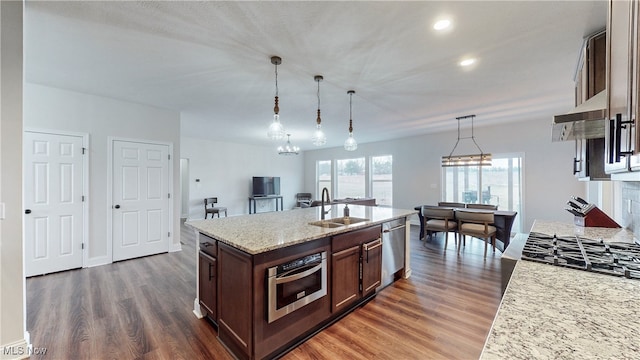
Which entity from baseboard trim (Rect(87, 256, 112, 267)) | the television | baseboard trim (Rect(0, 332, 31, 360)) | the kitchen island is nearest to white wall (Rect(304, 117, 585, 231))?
the television

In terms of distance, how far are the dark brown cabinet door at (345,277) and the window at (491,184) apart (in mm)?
5243

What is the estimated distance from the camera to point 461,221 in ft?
14.8

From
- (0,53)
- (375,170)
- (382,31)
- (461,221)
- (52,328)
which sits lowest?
(52,328)

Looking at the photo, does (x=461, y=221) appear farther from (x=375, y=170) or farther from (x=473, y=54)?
(x=375, y=170)

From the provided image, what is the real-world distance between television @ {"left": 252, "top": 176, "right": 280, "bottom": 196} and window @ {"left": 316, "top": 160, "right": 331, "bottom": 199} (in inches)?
67.0

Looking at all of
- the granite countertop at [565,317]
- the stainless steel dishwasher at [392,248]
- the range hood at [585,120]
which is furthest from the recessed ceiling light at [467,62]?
the granite countertop at [565,317]

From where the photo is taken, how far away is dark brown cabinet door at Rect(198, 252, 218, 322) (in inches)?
85.8

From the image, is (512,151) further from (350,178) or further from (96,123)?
(96,123)

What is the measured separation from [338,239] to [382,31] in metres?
1.87

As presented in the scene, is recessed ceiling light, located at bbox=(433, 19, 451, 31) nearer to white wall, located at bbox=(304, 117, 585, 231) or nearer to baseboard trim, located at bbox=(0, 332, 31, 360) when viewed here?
baseboard trim, located at bbox=(0, 332, 31, 360)

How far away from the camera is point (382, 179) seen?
27.3ft

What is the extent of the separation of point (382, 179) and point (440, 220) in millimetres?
3579

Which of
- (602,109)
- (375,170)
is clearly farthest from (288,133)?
(602,109)

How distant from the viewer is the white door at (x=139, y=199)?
4.10 metres
